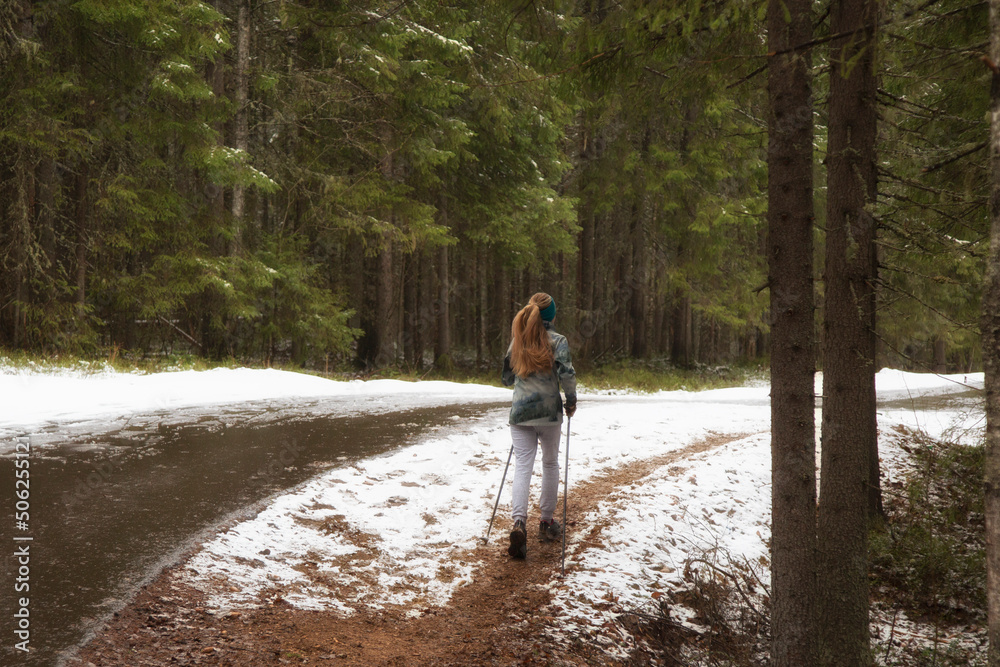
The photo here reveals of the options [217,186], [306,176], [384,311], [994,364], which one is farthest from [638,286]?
[994,364]

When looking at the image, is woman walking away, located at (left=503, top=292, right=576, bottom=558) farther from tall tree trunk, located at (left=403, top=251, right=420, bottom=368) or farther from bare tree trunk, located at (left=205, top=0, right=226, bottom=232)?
tall tree trunk, located at (left=403, top=251, right=420, bottom=368)

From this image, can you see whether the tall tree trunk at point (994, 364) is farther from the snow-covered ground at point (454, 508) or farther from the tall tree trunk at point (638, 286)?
the tall tree trunk at point (638, 286)

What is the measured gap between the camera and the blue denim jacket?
590 centimetres

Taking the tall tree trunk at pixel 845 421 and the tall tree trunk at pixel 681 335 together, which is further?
the tall tree trunk at pixel 681 335

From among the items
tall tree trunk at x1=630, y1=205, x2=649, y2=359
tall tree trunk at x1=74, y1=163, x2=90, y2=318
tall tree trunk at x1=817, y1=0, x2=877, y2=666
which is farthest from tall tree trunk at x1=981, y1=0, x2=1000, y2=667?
tall tree trunk at x1=630, y1=205, x2=649, y2=359

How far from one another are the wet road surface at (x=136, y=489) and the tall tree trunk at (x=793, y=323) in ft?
14.5

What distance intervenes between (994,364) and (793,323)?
1.54 m

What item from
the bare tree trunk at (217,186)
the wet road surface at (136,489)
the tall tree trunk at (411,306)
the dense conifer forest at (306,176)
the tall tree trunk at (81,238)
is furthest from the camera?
the tall tree trunk at (411,306)

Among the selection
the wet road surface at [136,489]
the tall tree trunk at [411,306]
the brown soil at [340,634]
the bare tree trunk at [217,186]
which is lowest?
the brown soil at [340,634]

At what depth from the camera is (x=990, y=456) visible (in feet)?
9.99

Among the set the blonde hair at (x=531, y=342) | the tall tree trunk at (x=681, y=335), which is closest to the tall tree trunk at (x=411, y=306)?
the tall tree trunk at (x=681, y=335)

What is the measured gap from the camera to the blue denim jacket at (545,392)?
19.4 ft

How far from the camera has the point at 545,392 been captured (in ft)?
19.4

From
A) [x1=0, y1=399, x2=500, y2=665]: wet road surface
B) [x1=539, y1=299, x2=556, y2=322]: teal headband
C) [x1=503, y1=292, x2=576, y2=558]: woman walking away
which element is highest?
[x1=539, y1=299, x2=556, y2=322]: teal headband
